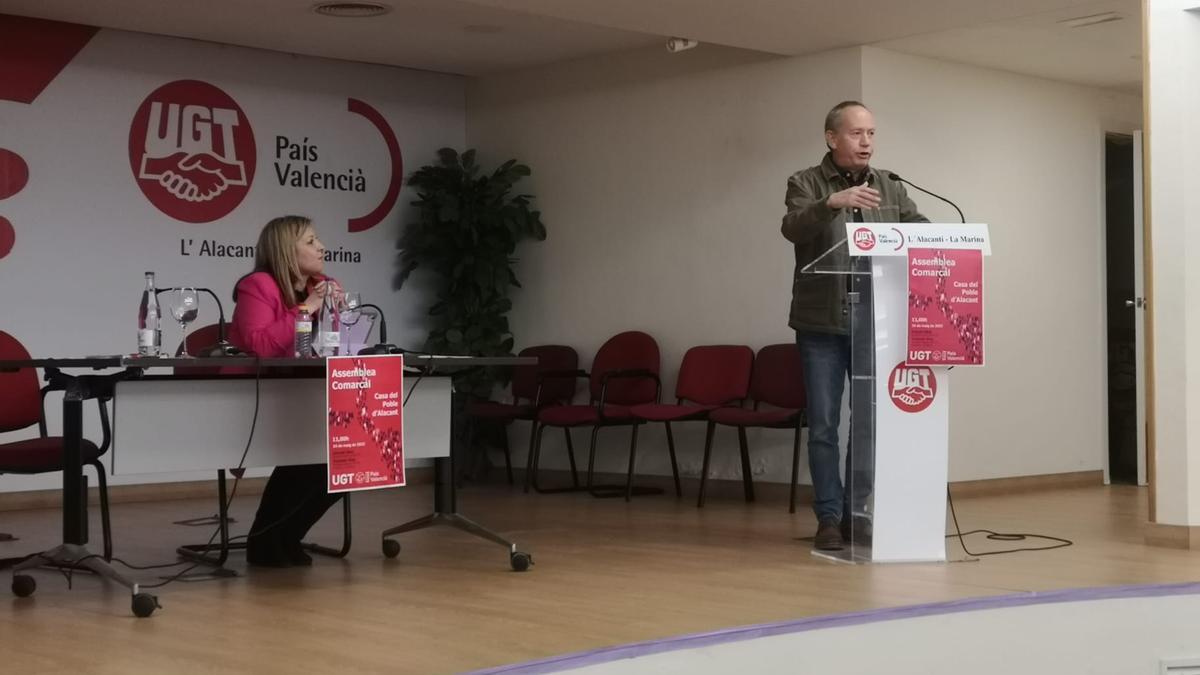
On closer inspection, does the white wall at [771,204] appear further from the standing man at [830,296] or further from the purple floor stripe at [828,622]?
the purple floor stripe at [828,622]

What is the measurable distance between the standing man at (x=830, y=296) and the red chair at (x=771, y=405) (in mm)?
1596

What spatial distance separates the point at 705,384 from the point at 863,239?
314cm

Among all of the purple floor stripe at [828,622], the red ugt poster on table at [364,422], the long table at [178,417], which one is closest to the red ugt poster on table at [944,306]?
the purple floor stripe at [828,622]

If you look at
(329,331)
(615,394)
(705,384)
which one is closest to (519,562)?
(329,331)

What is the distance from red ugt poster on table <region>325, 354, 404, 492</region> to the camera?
4523mm

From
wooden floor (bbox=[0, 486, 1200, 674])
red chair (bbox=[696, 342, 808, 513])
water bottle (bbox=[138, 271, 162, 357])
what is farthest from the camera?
red chair (bbox=[696, 342, 808, 513])

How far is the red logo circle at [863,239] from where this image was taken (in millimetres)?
4836

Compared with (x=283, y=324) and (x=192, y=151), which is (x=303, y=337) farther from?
(x=192, y=151)

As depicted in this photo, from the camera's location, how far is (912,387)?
500 cm

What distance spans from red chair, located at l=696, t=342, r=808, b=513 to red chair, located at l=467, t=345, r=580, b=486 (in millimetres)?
1255

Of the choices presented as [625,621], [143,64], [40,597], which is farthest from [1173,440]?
[143,64]

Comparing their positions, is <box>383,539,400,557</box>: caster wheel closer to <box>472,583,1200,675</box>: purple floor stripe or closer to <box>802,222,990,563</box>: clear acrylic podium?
<box>802,222,990,563</box>: clear acrylic podium

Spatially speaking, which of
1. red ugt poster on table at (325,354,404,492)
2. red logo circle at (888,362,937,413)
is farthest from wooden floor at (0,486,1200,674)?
red logo circle at (888,362,937,413)

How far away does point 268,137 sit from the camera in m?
8.78
